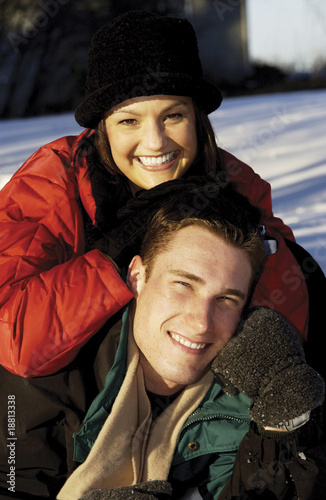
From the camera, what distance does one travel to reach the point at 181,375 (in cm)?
193

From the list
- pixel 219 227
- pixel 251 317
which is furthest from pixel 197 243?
pixel 251 317

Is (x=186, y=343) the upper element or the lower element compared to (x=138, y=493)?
upper

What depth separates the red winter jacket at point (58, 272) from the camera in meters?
1.91

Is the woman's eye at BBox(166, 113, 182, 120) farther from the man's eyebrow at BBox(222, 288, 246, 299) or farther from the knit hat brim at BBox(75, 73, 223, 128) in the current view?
the man's eyebrow at BBox(222, 288, 246, 299)

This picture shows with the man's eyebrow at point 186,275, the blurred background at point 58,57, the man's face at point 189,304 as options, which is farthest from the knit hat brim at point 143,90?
the blurred background at point 58,57

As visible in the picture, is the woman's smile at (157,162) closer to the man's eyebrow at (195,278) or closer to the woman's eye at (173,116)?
the woman's eye at (173,116)

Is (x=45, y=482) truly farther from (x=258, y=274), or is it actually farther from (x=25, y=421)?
(x=258, y=274)

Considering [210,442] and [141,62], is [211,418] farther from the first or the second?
[141,62]

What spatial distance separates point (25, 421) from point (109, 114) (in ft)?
3.82

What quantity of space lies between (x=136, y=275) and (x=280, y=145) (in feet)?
15.2

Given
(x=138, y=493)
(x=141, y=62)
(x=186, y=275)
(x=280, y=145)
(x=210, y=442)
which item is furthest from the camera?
(x=280, y=145)

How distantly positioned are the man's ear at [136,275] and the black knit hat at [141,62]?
2.02 feet

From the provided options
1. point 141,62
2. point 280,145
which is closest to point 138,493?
point 141,62

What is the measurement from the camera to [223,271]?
197 centimetres
